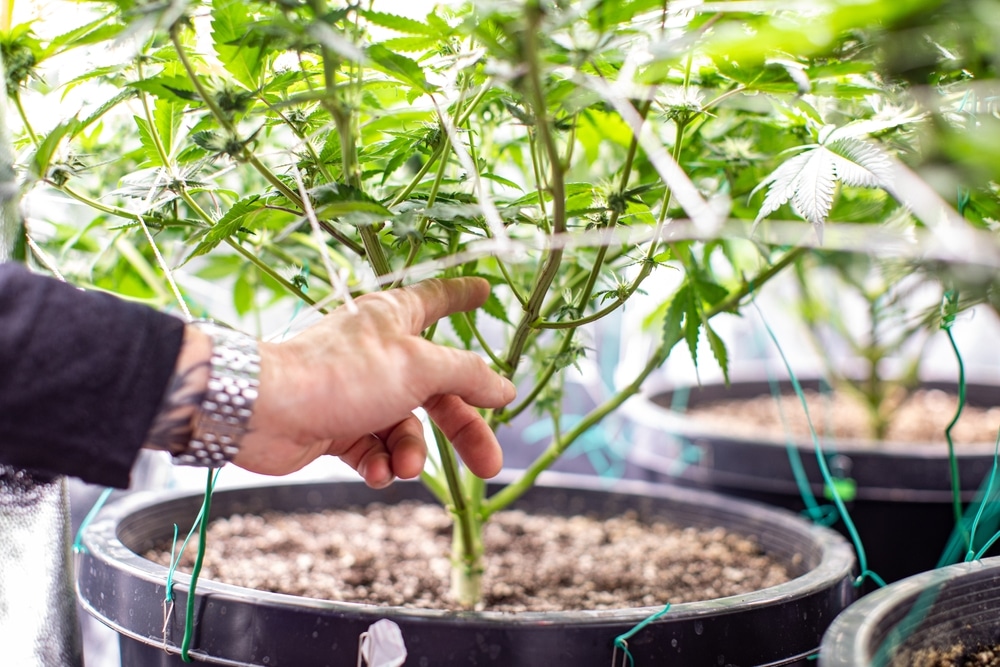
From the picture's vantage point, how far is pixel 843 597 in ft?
1.85

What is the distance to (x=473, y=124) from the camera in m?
0.64

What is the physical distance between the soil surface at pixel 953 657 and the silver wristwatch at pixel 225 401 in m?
0.37

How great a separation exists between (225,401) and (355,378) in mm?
62

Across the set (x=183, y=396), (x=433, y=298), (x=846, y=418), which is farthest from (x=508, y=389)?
(x=846, y=418)

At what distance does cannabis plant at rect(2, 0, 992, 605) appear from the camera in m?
0.35

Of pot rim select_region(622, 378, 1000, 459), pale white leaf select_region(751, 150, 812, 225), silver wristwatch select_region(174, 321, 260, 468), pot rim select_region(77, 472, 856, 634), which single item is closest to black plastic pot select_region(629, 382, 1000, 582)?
pot rim select_region(622, 378, 1000, 459)

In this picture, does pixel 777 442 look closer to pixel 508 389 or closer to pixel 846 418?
pixel 846 418

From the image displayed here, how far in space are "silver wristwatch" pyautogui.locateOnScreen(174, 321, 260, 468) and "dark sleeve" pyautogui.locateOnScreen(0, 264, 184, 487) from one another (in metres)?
0.02

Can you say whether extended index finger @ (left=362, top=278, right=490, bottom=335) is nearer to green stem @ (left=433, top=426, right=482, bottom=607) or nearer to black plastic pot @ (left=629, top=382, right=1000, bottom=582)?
green stem @ (left=433, top=426, right=482, bottom=607)

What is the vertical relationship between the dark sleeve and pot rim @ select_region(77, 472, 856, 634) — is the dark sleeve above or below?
above

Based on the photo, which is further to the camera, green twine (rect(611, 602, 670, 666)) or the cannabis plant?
green twine (rect(611, 602, 670, 666))

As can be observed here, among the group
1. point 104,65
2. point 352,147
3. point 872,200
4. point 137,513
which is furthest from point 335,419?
point 872,200

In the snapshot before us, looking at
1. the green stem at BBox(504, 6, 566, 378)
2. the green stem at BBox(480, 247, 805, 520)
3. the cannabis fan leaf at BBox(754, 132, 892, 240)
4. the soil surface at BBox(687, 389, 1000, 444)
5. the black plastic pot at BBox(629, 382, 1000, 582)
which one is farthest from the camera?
the soil surface at BBox(687, 389, 1000, 444)

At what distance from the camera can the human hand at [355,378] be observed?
15.5 inches
